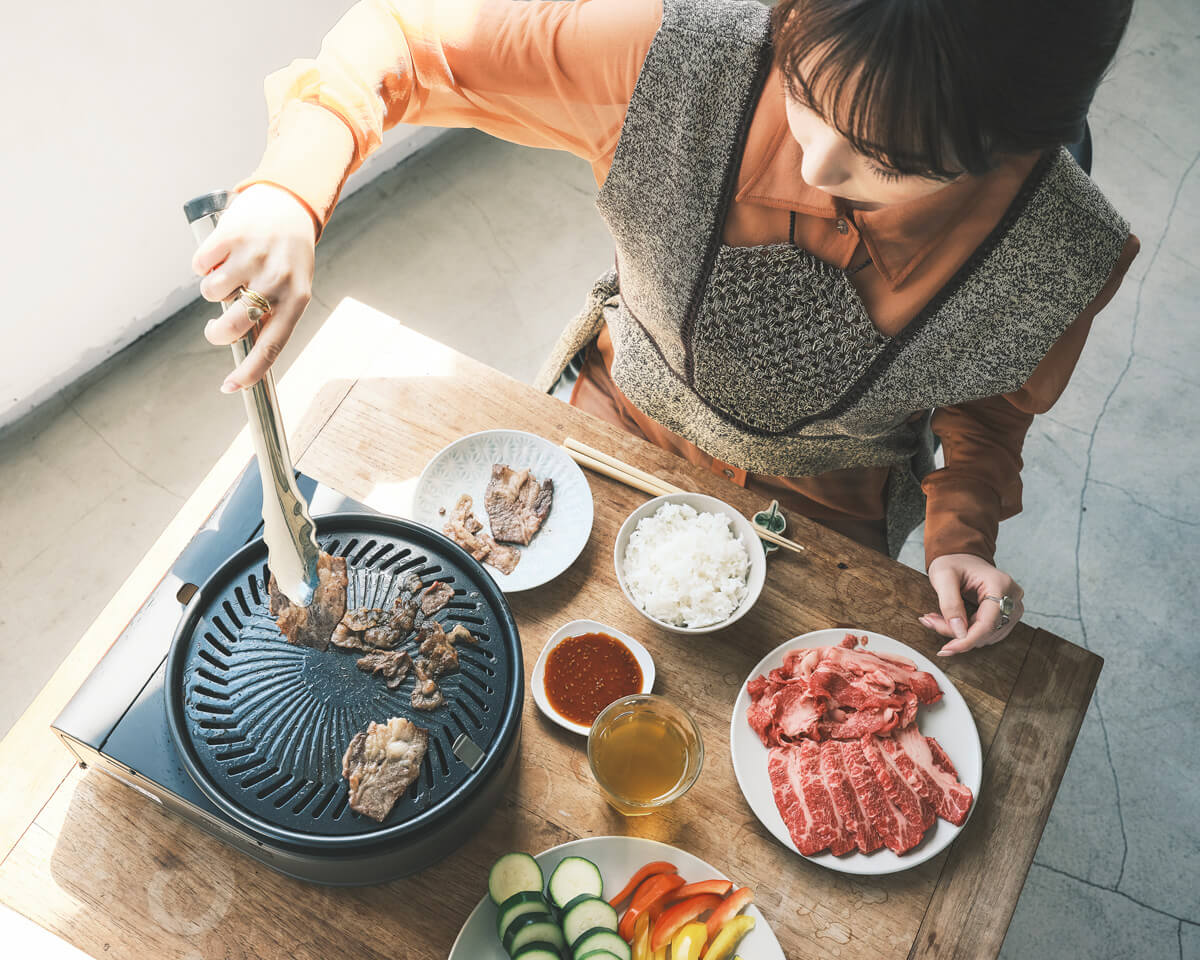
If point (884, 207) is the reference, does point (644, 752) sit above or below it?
below

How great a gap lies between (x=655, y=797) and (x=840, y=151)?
99cm

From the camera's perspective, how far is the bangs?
0.93m

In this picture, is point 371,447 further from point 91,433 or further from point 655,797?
point 91,433

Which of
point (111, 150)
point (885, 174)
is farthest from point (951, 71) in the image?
point (111, 150)

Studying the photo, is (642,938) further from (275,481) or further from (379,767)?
(275,481)

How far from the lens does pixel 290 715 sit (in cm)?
123

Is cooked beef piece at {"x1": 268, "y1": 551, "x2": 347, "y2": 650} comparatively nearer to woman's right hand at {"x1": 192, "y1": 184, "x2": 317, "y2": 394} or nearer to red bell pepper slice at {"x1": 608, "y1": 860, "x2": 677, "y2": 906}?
woman's right hand at {"x1": 192, "y1": 184, "x2": 317, "y2": 394}

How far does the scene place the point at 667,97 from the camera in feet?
4.72

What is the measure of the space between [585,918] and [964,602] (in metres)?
0.89

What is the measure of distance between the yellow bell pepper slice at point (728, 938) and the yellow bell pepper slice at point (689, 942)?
2 centimetres

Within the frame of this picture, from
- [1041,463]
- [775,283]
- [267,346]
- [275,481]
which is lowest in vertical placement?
[1041,463]

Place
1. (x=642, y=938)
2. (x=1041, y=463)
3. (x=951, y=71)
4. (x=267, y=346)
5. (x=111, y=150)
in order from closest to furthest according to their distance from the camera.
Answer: (x=951, y=71) < (x=267, y=346) < (x=642, y=938) < (x=111, y=150) < (x=1041, y=463)

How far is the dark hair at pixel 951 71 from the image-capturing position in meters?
0.92

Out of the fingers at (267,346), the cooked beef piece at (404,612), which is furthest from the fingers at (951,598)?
the fingers at (267,346)
